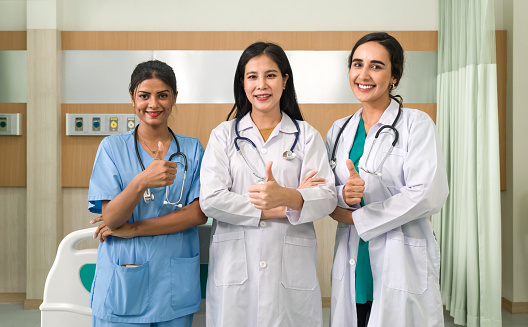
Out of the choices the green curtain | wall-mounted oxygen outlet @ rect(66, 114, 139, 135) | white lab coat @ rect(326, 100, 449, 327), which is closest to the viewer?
white lab coat @ rect(326, 100, 449, 327)

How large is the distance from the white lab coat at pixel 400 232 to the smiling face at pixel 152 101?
0.72 meters

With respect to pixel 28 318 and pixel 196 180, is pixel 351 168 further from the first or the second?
pixel 28 318

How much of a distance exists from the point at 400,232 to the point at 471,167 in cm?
152

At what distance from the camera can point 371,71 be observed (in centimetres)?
173

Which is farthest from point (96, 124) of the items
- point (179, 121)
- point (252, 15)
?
point (252, 15)

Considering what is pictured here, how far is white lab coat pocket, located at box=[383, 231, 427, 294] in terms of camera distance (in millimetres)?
1581

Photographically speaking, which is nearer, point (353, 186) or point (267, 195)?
point (267, 195)

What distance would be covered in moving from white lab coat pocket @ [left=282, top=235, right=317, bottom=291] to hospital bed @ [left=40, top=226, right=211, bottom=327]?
468mm

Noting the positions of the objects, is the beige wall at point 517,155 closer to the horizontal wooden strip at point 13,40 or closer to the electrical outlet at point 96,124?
the electrical outlet at point 96,124


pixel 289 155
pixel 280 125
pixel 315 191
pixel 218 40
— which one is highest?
pixel 218 40

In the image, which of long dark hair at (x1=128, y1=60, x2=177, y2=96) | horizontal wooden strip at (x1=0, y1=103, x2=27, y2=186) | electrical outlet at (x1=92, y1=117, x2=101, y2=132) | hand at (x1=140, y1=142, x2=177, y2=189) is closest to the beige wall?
long dark hair at (x1=128, y1=60, x2=177, y2=96)

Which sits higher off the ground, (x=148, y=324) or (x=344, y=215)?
(x=344, y=215)

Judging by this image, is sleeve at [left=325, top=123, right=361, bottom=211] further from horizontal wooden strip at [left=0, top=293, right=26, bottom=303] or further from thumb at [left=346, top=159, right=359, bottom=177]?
horizontal wooden strip at [left=0, top=293, right=26, bottom=303]

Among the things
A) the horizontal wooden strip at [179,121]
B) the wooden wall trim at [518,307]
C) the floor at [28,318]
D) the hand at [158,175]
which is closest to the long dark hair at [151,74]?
the hand at [158,175]
